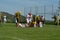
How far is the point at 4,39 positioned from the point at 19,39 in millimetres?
716

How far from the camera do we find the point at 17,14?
3167cm

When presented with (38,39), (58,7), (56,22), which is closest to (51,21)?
(58,7)

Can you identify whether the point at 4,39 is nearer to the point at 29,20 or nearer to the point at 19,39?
the point at 19,39

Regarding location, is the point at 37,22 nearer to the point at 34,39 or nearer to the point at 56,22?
the point at 56,22

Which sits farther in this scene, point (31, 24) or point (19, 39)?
point (31, 24)

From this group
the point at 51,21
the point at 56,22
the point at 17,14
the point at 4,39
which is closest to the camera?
the point at 4,39

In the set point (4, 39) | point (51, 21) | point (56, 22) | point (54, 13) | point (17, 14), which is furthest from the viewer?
point (51, 21)

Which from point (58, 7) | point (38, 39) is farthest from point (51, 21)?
point (38, 39)

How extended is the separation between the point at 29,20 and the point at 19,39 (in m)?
17.7

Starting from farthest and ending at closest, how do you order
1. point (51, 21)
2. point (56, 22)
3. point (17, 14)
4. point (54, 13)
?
1. point (51, 21)
2. point (54, 13)
3. point (56, 22)
4. point (17, 14)

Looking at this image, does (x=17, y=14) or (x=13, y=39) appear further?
(x=17, y=14)

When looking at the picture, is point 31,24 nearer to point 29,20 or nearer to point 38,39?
point 29,20

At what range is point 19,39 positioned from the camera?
15289 millimetres

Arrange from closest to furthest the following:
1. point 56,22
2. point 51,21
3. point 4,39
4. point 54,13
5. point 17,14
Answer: point 4,39, point 17,14, point 56,22, point 54,13, point 51,21
